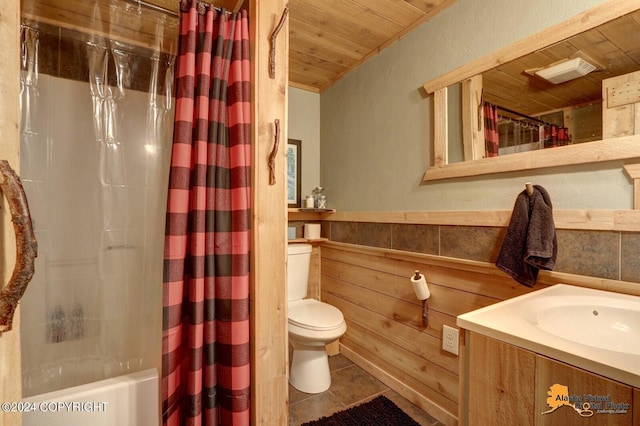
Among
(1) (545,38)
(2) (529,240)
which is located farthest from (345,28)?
(2) (529,240)

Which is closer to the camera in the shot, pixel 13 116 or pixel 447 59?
pixel 13 116

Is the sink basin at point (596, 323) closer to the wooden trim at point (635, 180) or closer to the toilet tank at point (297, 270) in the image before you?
the wooden trim at point (635, 180)

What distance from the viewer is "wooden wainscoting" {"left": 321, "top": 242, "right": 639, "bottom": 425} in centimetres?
140

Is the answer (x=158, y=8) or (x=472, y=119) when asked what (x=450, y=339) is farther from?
(x=158, y=8)

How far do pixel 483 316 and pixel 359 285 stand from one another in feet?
4.57

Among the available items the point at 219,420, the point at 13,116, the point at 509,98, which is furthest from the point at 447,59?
the point at 219,420

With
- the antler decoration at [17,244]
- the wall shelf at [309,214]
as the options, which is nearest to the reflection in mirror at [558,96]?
the wall shelf at [309,214]

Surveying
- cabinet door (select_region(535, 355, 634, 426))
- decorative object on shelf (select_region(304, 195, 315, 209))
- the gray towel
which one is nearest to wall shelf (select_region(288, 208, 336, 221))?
decorative object on shelf (select_region(304, 195, 315, 209))

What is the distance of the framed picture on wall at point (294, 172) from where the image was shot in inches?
97.2

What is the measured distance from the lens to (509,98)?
4.54 feet

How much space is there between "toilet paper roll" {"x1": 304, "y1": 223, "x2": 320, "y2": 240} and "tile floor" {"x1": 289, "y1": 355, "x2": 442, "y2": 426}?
1033mm

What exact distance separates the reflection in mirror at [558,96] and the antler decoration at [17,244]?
1.71 metres

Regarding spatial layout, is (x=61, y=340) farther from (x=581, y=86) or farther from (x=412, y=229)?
(x=581, y=86)

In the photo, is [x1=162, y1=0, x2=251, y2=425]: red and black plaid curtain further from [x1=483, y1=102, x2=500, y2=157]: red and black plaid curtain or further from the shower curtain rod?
[x1=483, y1=102, x2=500, y2=157]: red and black plaid curtain
